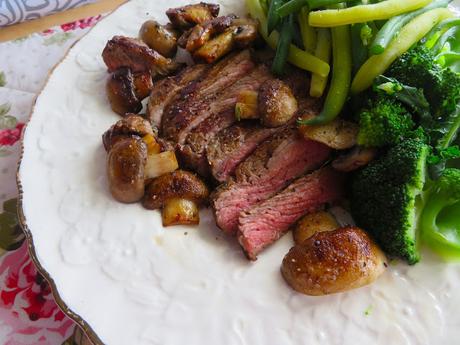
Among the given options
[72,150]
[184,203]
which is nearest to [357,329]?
[184,203]

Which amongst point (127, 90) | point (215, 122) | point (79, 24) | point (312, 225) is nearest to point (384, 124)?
point (312, 225)

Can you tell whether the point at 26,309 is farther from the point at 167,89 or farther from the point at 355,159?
the point at 355,159

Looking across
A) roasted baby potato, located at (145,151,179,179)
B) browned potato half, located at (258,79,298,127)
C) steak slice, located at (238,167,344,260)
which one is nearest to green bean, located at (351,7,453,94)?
browned potato half, located at (258,79,298,127)

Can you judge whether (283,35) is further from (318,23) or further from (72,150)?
(72,150)

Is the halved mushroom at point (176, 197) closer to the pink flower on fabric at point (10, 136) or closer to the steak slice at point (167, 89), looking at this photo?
the steak slice at point (167, 89)

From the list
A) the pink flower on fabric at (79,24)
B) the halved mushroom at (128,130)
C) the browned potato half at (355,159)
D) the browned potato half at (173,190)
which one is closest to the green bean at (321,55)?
the browned potato half at (355,159)
